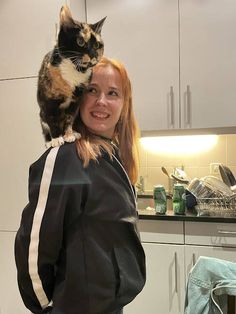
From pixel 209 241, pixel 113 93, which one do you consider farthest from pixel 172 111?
pixel 113 93

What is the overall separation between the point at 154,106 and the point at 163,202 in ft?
2.00

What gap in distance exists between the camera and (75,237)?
3.08ft

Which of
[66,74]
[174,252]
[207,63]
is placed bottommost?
[174,252]

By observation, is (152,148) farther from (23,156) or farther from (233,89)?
(23,156)

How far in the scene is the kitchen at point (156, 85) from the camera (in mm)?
2014

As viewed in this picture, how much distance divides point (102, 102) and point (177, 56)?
127 cm

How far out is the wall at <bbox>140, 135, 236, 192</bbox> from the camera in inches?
95.7

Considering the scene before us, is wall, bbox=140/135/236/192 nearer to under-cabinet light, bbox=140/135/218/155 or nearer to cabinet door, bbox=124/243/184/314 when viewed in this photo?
under-cabinet light, bbox=140/135/218/155

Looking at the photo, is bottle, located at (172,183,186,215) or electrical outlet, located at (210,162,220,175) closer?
bottle, located at (172,183,186,215)

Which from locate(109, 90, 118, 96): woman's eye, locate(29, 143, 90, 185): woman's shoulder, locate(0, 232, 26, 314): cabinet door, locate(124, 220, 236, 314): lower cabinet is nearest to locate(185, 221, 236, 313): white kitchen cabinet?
locate(124, 220, 236, 314): lower cabinet

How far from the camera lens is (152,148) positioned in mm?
2600

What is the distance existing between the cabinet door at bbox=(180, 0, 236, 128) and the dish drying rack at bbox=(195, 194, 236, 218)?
0.44m

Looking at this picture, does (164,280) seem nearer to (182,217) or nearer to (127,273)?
(182,217)

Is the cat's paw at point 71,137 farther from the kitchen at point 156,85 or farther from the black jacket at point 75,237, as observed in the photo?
the kitchen at point 156,85
